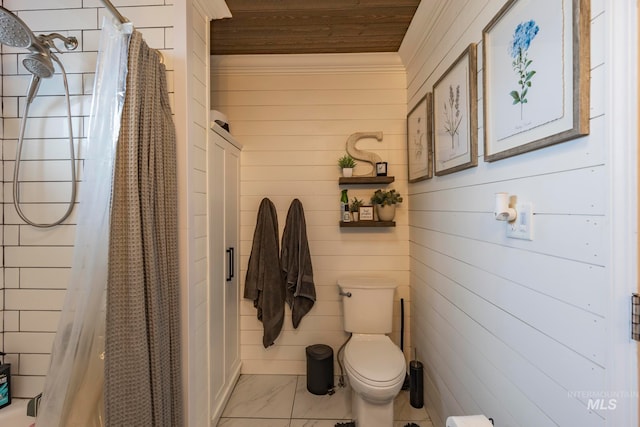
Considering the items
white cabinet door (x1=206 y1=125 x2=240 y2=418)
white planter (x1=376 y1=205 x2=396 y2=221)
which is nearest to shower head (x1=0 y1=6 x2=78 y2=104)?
white cabinet door (x1=206 y1=125 x2=240 y2=418)

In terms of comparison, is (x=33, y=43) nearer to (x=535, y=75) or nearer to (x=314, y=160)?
(x=314, y=160)

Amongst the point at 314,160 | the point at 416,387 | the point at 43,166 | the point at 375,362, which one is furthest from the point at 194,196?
the point at 416,387

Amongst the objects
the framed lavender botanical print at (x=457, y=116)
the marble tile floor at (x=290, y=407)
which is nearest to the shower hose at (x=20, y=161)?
the marble tile floor at (x=290, y=407)

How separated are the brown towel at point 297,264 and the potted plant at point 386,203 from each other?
0.59 metres

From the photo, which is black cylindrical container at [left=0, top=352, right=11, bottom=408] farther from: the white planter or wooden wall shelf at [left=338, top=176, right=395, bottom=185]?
the white planter

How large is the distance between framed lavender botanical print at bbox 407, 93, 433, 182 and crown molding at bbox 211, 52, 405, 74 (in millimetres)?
470

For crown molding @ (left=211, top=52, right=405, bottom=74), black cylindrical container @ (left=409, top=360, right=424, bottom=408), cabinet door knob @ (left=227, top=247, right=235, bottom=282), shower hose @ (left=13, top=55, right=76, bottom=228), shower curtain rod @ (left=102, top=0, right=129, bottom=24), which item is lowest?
black cylindrical container @ (left=409, top=360, right=424, bottom=408)

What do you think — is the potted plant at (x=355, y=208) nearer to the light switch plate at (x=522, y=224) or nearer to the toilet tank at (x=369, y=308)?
the toilet tank at (x=369, y=308)

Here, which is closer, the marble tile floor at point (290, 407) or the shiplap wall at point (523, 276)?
the shiplap wall at point (523, 276)

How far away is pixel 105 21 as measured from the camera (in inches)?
46.8

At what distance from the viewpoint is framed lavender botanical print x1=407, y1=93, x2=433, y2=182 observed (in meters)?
Answer: 1.85

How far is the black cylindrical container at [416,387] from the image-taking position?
6.43 feet

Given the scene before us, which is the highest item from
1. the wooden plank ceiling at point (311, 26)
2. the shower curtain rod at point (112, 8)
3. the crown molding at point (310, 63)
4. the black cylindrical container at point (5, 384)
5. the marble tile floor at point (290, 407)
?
the wooden plank ceiling at point (311, 26)

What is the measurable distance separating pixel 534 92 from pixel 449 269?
37.5 inches
